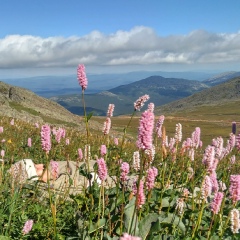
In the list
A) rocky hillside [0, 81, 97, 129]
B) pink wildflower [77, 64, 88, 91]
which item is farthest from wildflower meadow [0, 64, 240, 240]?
rocky hillside [0, 81, 97, 129]

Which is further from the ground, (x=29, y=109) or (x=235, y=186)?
(x=235, y=186)

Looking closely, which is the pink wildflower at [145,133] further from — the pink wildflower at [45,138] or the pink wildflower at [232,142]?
the pink wildflower at [232,142]

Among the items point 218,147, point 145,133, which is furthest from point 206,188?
point 145,133

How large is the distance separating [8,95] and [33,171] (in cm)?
5789

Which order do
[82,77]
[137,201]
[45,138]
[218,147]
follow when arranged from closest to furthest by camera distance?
[137,201]
[45,138]
[82,77]
[218,147]

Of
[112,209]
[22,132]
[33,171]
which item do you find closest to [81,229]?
[112,209]

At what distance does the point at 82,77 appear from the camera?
3938mm

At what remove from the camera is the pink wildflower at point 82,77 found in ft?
12.7

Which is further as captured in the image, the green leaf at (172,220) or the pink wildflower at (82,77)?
the green leaf at (172,220)

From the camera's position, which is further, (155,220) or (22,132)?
(22,132)

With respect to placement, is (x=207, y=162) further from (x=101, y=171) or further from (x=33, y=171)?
(x=33, y=171)

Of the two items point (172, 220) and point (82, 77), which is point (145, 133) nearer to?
point (82, 77)

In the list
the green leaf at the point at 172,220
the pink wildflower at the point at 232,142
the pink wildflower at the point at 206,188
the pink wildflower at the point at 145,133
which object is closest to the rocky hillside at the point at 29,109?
the pink wildflower at the point at 232,142

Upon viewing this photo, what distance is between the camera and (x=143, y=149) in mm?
2840
